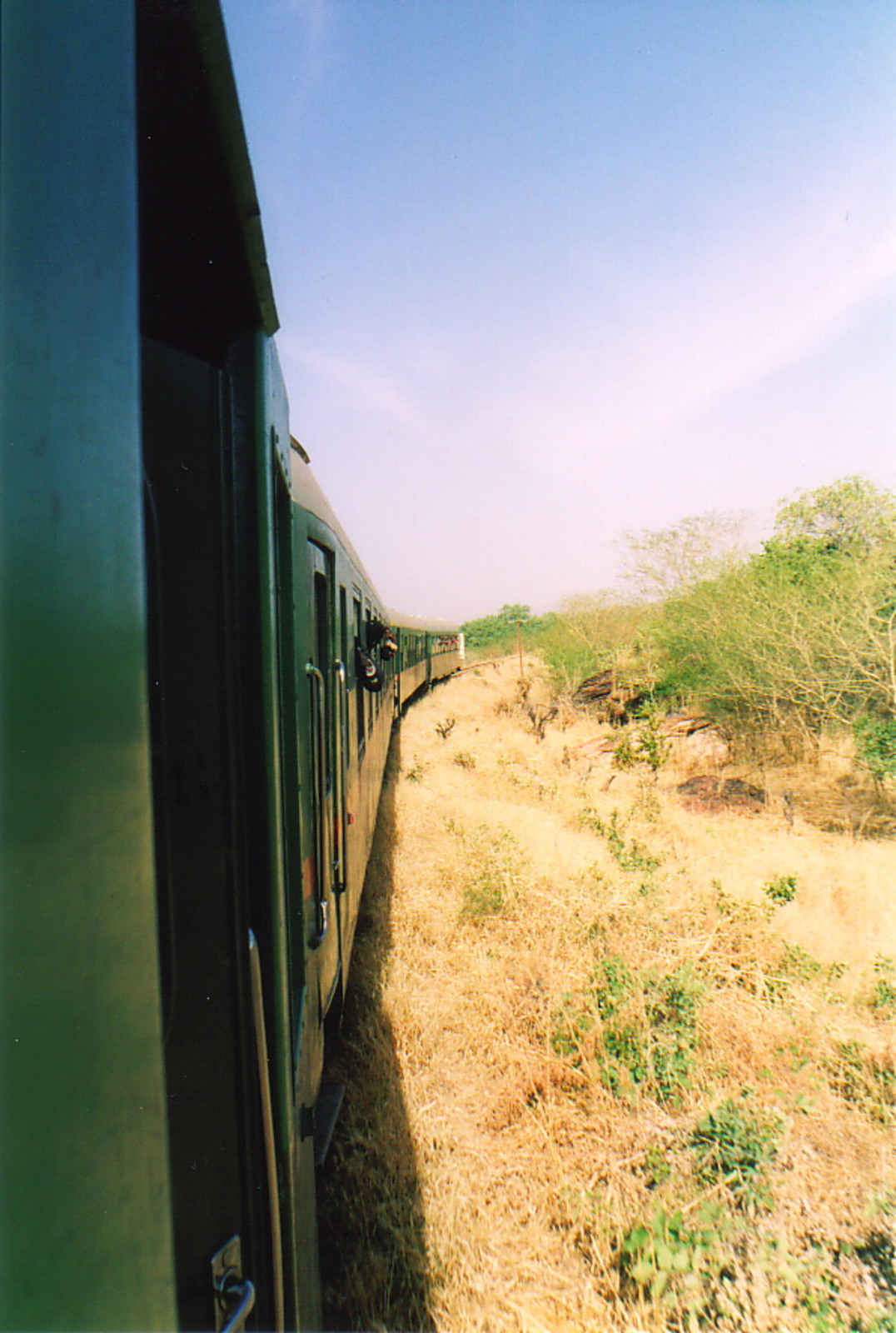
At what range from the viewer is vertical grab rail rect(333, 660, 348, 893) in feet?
9.56

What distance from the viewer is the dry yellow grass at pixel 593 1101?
256 cm

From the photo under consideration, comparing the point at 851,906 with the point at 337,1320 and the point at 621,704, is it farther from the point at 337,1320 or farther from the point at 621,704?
the point at 621,704

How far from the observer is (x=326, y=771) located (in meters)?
2.64

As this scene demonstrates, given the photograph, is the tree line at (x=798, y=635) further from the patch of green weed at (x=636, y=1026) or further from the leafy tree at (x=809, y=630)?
Result: the patch of green weed at (x=636, y=1026)

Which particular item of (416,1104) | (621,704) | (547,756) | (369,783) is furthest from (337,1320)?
(621,704)

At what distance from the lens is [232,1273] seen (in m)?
1.07

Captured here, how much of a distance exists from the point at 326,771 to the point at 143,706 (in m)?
1.98

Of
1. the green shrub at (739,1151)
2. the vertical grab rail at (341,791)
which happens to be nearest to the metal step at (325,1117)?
the vertical grab rail at (341,791)

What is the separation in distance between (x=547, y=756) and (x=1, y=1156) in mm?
12578

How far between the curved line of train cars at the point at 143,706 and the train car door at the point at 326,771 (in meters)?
0.43

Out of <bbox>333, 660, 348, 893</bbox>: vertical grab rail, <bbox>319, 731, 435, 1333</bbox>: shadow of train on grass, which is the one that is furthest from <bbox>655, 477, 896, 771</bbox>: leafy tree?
<bbox>333, 660, 348, 893</bbox>: vertical grab rail

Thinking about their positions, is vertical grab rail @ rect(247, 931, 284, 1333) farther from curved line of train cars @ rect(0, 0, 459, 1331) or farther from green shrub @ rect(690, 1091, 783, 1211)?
green shrub @ rect(690, 1091, 783, 1211)

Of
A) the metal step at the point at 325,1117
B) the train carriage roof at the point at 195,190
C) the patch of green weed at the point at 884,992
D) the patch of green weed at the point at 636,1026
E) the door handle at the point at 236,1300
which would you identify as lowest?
the patch of green weed at the point at 884,992

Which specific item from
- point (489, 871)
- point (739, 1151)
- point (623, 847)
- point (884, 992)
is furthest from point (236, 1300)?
point (623, 847)
